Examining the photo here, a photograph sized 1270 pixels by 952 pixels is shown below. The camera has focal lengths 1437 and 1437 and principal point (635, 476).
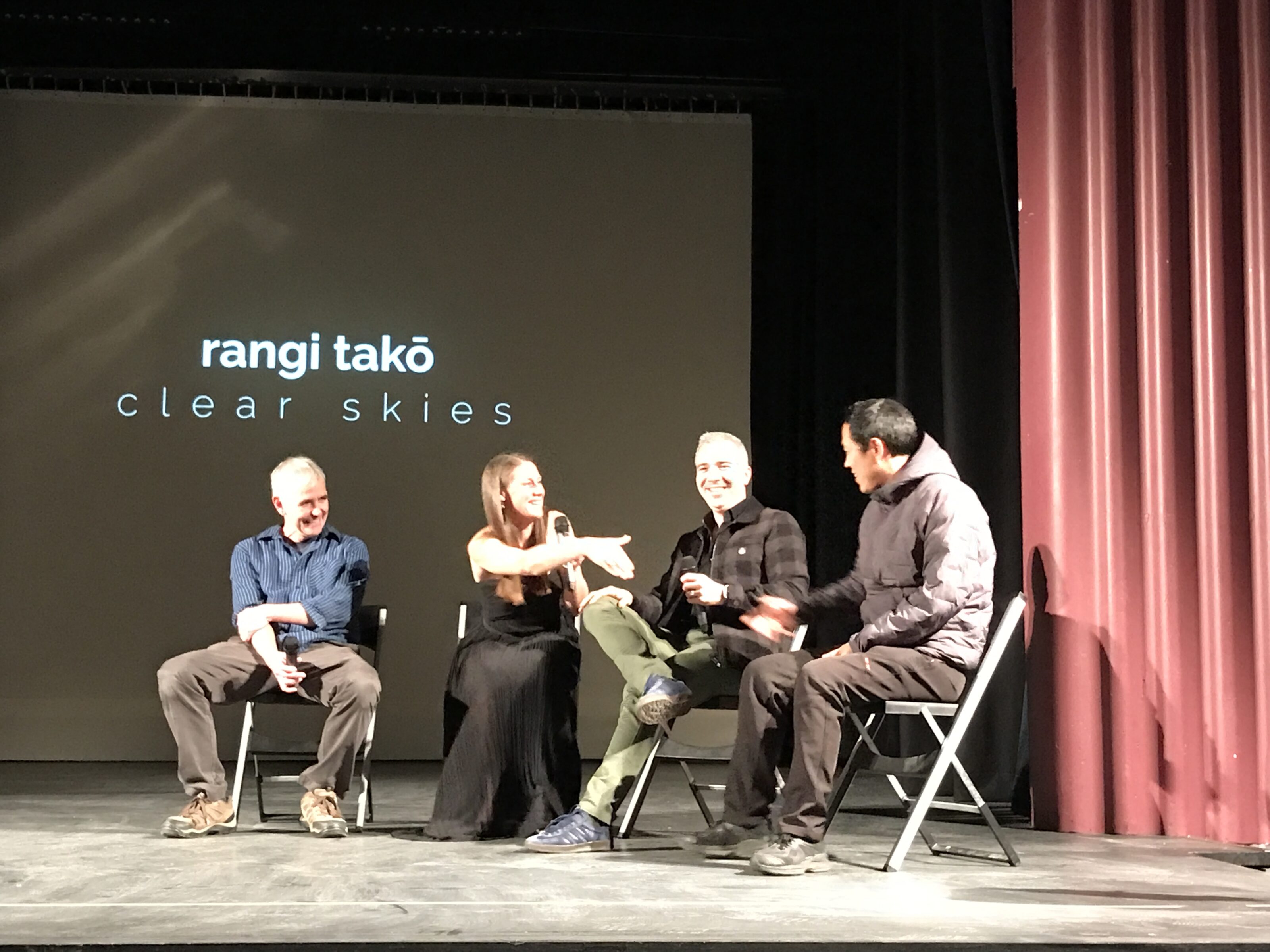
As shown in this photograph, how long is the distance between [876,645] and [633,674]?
2.39 ft

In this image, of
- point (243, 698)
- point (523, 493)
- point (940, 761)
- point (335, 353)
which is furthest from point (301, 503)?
point (335, 353)

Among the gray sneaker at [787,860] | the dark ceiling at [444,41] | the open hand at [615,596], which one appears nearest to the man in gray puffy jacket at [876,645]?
the gray sneaker at [787,860]

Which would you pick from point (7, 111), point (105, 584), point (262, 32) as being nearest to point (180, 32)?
point (262, 32)

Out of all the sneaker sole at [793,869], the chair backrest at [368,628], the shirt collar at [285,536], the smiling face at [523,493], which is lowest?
the sneaker sole at [793,869]

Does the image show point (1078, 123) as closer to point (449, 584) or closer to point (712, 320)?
point (712, 320)

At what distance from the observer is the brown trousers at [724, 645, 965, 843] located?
3.58 meters

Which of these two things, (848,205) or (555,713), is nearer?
(555,713)

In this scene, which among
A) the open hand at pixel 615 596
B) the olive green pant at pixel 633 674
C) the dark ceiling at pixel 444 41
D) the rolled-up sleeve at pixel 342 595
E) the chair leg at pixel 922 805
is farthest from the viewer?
the dark ceiling at pixel 444 41

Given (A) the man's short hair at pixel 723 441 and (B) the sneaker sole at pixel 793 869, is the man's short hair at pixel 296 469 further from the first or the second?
(B) the sneaker sole at pixel 793 869

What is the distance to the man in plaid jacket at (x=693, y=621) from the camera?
3.91 metres

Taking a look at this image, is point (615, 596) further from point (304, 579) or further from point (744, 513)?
point (304, 579)

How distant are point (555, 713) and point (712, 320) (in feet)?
10.8

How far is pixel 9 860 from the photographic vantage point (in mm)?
3627

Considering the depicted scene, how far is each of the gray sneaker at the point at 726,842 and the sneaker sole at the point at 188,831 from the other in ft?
4.53
